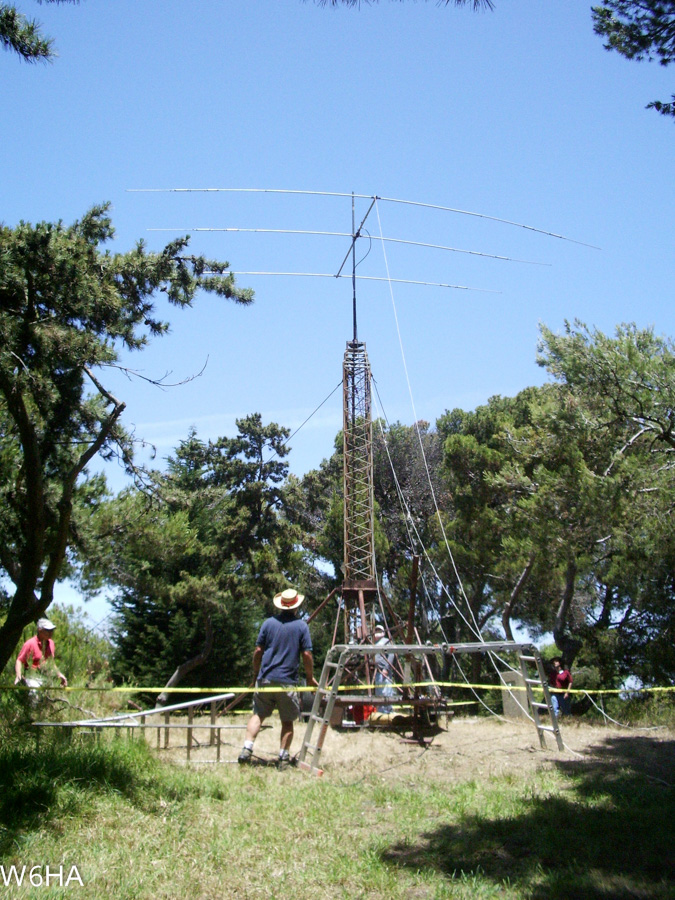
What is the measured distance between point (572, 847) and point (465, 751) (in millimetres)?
3478

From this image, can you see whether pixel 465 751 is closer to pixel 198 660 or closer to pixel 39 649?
pixel 39 649

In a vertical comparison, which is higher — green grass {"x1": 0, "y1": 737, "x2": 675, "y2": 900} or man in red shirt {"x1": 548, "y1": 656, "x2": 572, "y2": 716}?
man in red shirt {"x1": 548, "y1": 656, "x2": 572, "y2": 716}

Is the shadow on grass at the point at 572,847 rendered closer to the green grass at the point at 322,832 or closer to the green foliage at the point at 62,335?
the green grass at the point at 322,832

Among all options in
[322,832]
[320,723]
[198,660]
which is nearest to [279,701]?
[320,723]

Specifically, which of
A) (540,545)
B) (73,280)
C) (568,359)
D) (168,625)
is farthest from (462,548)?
(73,280)

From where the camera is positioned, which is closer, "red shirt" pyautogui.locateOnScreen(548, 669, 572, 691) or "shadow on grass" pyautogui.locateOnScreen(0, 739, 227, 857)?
Result: "shadow on grass" pyautogui.locateOnScreen(0, 739, 227, 857)

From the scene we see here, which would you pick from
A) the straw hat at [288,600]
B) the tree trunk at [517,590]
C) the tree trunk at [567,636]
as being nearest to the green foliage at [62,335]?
the straw hat at [288,600]

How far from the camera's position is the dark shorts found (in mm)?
6664

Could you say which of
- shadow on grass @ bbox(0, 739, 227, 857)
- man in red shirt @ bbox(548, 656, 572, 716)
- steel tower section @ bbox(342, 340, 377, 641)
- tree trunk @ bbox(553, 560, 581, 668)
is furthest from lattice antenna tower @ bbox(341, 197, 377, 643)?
shadow on grass @ bbox(0, 739, 227, 857)

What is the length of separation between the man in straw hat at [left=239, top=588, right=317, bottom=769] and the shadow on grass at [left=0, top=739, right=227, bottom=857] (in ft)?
3.33

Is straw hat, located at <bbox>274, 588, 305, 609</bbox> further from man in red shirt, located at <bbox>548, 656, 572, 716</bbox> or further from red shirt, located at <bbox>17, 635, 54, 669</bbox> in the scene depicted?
man in red shirt, located at <bbox>548, 656, 572, 716</bbox>

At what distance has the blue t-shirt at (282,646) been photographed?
6789mm

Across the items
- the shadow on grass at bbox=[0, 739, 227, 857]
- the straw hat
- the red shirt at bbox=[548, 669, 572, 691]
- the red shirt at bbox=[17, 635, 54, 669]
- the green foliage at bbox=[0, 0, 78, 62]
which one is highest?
the green foliage at bbox=[0, 0, 78, 62]

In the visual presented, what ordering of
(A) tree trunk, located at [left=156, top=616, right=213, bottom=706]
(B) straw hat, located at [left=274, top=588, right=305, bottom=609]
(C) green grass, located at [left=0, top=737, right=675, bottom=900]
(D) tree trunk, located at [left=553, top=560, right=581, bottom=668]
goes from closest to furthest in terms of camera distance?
(C) green grass, located at [left=0, top=737, right=675, bottom=900], (B) straw hat, located at [left=274, top=588, right=305, bottom=609], (D) tree trunk, located at [left=553, top=560, right=581, bottom=668], (A) tree trunk, located at [left=156, top=616, right=213, bottom=706]
